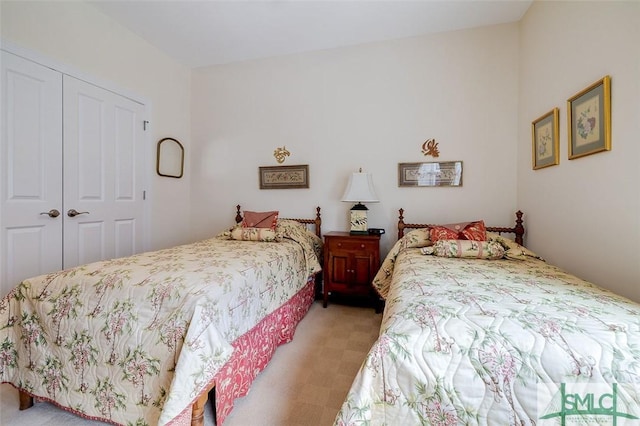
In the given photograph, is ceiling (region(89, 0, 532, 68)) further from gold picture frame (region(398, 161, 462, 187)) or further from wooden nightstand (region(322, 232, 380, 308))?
wooden nightstand (region(322, 232, 380, 308))

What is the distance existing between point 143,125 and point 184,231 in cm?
134

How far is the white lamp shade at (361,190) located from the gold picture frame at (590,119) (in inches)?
58.3

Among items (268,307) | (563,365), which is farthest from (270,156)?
(563,365)

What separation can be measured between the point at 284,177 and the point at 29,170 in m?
2.13

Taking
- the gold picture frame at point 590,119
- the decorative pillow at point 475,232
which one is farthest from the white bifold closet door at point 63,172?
the gold picture frame at point 590,119

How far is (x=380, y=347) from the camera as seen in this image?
0.82 m

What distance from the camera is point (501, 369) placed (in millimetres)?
750

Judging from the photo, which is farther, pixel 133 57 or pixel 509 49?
pixel 133 57

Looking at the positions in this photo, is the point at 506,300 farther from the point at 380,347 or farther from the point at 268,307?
the point at 268,307

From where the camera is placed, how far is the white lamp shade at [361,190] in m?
2.67

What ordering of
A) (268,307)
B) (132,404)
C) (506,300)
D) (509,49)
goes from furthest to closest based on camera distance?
(509,49)
(268,307)
(132,404)
(506,300)

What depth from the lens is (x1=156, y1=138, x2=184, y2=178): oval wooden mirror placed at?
315 centimetres

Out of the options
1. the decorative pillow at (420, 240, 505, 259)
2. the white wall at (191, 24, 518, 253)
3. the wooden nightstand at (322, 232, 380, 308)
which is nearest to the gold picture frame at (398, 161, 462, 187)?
the white wall at (191, 24, 518, 253)

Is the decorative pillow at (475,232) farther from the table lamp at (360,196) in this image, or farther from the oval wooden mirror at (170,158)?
the oval wooden mirror at (170,158)
